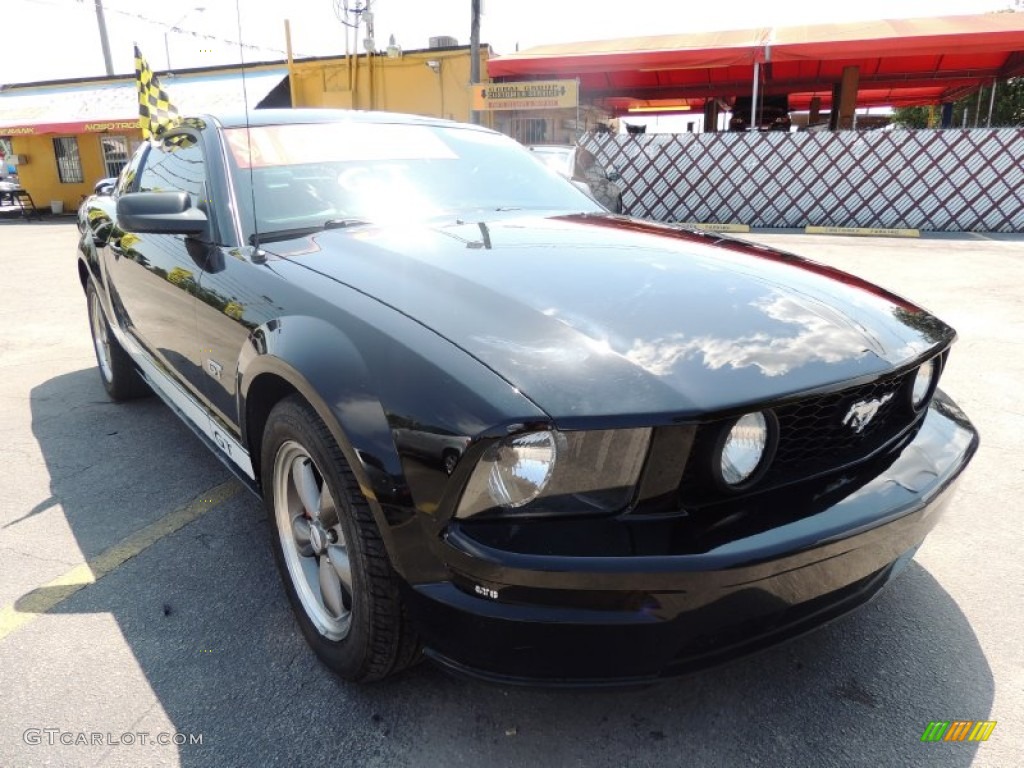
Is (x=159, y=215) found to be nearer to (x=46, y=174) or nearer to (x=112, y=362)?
(x=112, y=362)

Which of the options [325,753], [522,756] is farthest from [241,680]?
[522,756]

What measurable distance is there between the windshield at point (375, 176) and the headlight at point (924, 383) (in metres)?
1.52

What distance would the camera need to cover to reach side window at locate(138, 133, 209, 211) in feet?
9.04

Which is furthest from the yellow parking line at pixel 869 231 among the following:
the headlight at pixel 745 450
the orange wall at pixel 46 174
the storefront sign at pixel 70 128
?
the orange wall at pixel 46 174

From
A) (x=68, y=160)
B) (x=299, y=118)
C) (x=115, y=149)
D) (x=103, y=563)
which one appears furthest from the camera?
(x=68, y=160)

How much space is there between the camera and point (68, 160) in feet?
68.8

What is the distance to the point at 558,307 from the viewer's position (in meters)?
1.77

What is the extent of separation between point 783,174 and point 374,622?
46.2ft

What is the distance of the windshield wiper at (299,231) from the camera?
94.2 inches

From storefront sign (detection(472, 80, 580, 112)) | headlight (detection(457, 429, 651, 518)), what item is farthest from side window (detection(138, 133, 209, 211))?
storefront sign (detection(472, 80, 580, 112))

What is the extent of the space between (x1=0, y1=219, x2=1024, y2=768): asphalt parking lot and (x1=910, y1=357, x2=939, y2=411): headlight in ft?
1.97

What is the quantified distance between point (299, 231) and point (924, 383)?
195 cm

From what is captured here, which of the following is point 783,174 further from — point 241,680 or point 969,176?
point 241,680

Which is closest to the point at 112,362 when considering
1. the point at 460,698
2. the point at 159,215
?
the point at 159,215
